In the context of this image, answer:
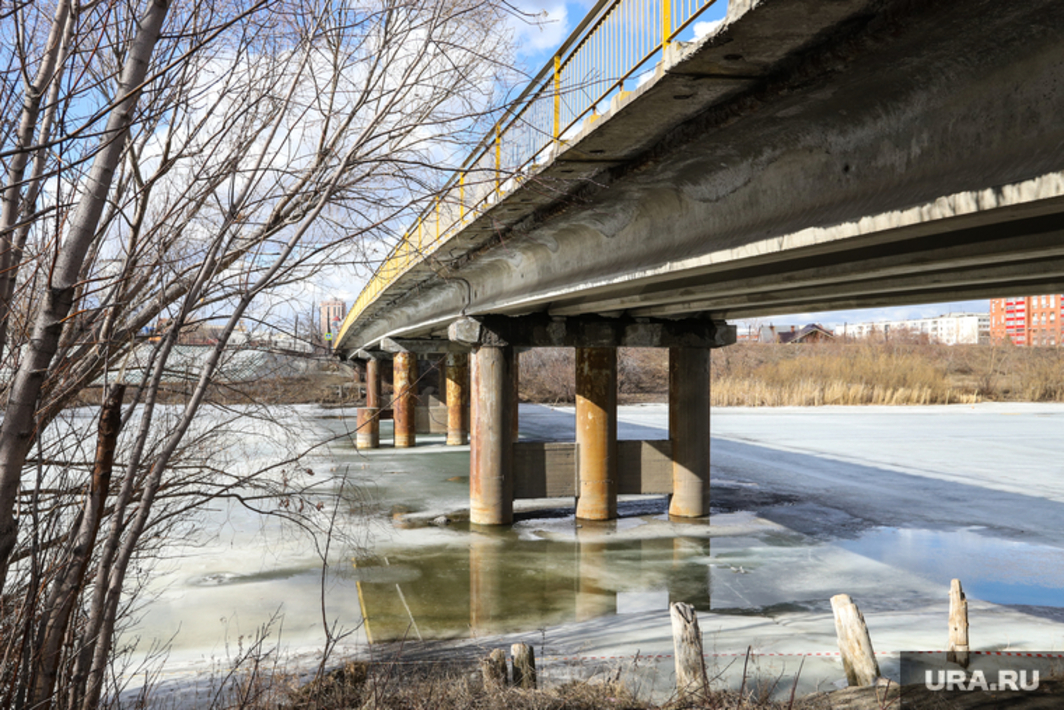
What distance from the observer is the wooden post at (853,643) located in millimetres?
5754

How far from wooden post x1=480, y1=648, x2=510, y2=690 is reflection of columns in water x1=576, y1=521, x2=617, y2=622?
270 cm

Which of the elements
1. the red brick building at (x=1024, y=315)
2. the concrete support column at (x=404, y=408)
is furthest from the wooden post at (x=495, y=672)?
the red brick building at (x=1024, y=315)

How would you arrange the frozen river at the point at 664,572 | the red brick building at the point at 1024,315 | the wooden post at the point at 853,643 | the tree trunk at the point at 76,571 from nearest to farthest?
the tree trunk at the point at 76,571 → the wooden post at the point at 853,643 → the frozen river at the point at 664,572 → the red brick building at the point at 1024,315

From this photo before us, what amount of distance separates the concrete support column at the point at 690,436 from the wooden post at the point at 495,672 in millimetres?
8278

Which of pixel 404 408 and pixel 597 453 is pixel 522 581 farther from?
pixel 404 408

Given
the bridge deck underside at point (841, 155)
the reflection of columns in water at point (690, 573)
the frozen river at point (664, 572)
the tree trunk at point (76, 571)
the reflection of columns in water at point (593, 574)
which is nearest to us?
the tree trunk at point (76, 571)

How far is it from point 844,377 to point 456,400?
27577mm

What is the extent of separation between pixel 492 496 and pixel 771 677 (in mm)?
7212

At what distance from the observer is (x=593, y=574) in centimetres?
989

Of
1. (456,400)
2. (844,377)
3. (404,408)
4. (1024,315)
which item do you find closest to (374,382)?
(404,408)

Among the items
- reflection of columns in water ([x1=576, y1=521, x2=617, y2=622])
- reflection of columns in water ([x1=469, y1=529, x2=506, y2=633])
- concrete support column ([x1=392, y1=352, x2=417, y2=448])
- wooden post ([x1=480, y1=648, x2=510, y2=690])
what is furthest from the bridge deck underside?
concrete support column ([x1=392, y1=352, x2=417, y2=448])

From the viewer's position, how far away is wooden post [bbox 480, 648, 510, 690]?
5359 mm

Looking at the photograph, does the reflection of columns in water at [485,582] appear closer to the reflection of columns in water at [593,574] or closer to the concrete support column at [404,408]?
the reflection of columns in water at [593,574]

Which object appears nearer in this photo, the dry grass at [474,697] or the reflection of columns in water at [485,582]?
the dry grass at [474,697]
